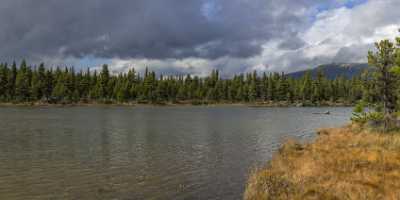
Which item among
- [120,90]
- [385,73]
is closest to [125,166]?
[385,73]

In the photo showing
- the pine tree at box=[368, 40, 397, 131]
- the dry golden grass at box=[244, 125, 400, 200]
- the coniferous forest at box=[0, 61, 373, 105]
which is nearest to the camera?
the dry golden grass at box=[244, 125, 400, 200]

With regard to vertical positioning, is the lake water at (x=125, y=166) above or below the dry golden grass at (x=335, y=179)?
below

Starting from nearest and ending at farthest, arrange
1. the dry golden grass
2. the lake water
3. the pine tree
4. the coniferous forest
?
1. the dry golden grass
2. the lake water
3. the pine tree
4. the coniferous forest

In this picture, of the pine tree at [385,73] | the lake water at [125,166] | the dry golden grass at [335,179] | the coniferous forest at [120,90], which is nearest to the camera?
the dry golden grass at [335,179]

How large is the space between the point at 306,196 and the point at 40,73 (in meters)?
156

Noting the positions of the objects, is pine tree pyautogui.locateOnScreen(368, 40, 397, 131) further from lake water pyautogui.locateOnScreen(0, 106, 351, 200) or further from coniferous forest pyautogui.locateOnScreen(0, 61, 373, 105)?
coniferous forest pyautogui.locateOnScreen(0, 61, 373, 105)

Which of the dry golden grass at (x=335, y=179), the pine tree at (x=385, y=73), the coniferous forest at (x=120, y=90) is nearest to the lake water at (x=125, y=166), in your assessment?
the dry golden grass at (x=335, y=179)

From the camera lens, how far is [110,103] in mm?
161375

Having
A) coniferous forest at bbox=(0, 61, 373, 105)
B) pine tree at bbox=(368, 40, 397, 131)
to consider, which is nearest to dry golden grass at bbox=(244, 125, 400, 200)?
pine tree at bbox=(368, 40, 397, 131)

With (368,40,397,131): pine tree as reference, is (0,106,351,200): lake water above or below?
below

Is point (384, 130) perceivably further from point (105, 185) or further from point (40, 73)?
point (40, 73)

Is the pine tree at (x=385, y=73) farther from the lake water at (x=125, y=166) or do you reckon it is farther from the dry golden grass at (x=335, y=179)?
the dry golden grass at (x=335, y=179)

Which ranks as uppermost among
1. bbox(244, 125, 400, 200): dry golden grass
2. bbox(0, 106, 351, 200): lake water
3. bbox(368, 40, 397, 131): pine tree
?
bbox(368, 40, 397, 131): pine tree

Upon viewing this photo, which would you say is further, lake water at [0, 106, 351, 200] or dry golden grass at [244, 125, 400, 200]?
lake water at [0, 106, 351, 200]
